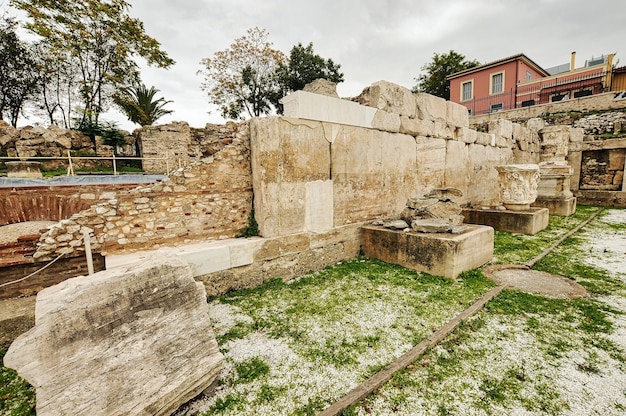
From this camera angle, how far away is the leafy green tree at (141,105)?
16.0m

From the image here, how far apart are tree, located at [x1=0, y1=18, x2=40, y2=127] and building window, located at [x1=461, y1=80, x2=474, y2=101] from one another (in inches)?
1271

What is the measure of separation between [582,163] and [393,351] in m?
13.0

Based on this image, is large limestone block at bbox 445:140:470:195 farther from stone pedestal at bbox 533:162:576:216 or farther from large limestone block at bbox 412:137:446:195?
stone pedestal at bbox 533:162:576:216

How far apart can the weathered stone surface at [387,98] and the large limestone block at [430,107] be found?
0.37 metres

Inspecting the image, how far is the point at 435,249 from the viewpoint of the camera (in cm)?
383

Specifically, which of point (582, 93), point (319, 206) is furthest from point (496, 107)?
point (319, 206)

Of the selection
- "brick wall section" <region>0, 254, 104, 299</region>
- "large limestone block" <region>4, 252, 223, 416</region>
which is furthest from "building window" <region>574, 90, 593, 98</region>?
"brick wall section" <region>0, 254, 104, 299</region>

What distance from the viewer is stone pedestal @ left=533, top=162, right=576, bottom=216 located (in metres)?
7.75

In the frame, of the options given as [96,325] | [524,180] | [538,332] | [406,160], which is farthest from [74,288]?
[524,180]

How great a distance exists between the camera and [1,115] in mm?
17250

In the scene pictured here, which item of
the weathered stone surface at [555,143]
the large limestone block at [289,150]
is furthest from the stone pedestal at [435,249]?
the weathered stone surface at [555,143]

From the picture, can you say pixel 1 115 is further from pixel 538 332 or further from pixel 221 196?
pixel 538 332

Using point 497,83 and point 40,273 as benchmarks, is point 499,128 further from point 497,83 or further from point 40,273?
point 497,83

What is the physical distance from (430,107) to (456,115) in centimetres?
124
